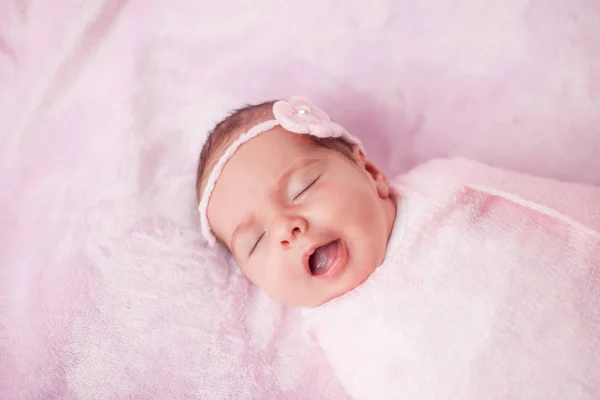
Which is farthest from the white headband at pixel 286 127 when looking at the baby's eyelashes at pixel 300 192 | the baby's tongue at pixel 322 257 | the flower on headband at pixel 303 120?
the baby's tongue at pixel 322 257

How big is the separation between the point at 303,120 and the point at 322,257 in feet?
0.97

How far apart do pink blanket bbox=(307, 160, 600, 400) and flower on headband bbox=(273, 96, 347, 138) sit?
10.2 inches

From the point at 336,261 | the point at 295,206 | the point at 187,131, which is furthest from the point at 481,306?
the point at 187,131

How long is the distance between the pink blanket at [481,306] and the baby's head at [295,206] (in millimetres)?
75

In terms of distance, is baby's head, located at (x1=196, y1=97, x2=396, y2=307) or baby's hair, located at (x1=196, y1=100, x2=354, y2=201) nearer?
baby's head, located at (x1=196, y1=97, x2=396, y2=307)

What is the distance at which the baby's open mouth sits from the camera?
1.16 m

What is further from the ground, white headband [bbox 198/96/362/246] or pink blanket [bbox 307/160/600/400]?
white headband [bbox 198/96/362/246]

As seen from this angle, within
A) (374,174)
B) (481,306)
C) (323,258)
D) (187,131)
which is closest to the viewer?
(481,306)

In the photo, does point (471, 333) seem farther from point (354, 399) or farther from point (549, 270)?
point (354, 399)

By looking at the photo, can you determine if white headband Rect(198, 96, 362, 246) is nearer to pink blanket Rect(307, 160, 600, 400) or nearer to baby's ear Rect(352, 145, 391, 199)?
baby's ear Rect(352, 145, 391, 199)

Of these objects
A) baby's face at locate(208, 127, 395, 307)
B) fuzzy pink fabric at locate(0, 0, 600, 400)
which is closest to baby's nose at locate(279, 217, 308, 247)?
baby's face at locate(208, 127, 395, 307)

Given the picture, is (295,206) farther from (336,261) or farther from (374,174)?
(374,174)

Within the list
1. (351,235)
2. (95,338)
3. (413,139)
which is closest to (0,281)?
(95,338)

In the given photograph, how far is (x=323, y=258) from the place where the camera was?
1.18 m
